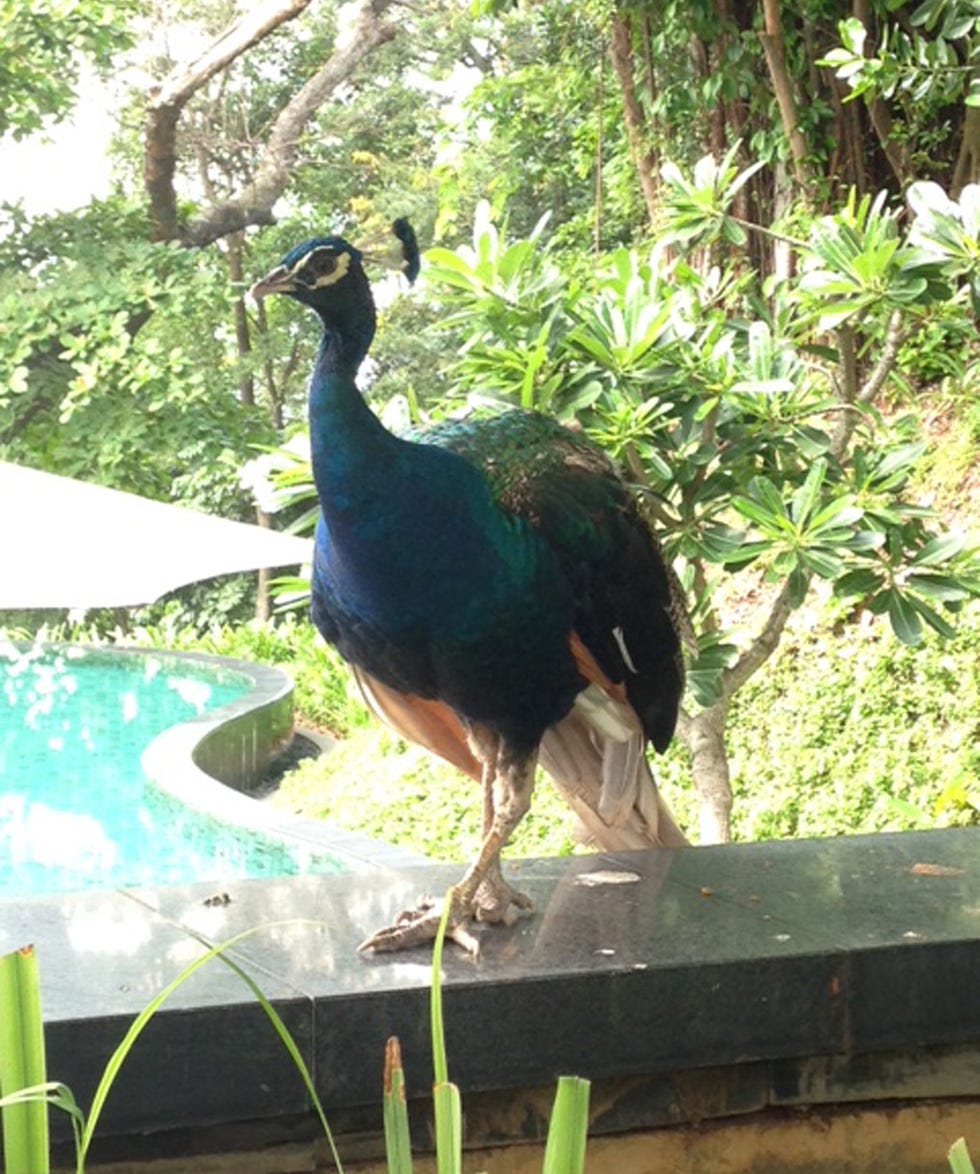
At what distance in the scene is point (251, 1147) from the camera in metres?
2.03

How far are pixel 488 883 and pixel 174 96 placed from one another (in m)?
12.0

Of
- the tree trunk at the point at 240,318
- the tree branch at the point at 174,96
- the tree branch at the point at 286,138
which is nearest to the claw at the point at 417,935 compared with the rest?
the tree branch at the point at 174,96

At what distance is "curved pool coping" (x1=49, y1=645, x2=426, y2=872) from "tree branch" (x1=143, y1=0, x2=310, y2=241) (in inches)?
185

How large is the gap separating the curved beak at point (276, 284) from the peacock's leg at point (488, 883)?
736 mm

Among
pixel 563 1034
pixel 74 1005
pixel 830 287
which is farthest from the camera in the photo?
pixel 830 287

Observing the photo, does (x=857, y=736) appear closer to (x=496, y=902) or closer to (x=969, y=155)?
(x=969, y=155)

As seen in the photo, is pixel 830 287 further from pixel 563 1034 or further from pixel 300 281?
pixel 563 1034

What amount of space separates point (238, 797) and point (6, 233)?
9.24 metres

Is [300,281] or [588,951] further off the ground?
[300,281]

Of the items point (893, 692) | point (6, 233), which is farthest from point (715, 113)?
point (6, 233)

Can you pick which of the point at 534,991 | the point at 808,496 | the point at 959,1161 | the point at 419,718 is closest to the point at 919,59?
the point at 808,496

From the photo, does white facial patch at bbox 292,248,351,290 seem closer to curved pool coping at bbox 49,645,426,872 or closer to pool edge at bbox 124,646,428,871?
curved pool coping at bbox 49,645,426,872

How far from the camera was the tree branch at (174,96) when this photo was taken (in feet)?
41.2

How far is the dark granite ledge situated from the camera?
6.48 ft
